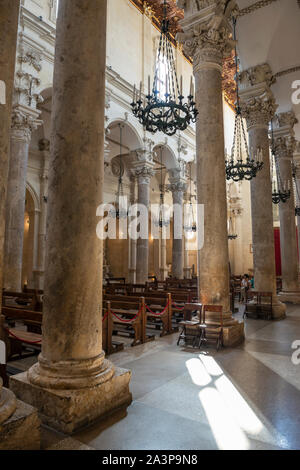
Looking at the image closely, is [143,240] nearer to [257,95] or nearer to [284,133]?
[284,133]

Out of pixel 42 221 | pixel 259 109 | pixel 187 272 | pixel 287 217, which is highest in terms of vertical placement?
pixel 259 109

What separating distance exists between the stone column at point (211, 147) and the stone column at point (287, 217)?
23.4 ft

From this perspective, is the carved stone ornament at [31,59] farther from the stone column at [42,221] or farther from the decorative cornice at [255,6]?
the decorative cornice at [255,6]

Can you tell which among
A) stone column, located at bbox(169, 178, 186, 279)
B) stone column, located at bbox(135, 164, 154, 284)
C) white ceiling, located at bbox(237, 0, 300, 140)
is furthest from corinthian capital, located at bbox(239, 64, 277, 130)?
stone column, located at bbox(169, 178, 186, 279)

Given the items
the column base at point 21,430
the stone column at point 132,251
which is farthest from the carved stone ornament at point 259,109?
the stone column at point 132,251

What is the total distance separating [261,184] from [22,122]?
7976mm

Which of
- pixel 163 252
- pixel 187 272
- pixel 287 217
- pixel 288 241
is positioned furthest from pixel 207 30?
pixel 187 272

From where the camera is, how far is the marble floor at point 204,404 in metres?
2.82

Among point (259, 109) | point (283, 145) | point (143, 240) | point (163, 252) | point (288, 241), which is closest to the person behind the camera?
point (259, 109)

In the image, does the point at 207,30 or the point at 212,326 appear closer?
the point at 212,326

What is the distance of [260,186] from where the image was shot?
32.2ft

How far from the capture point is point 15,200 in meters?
10.2
